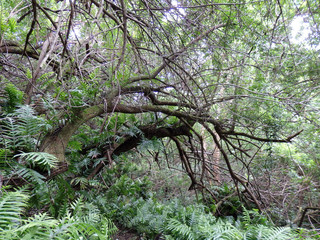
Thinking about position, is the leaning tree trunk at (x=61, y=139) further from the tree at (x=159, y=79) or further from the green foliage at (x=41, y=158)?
the green foliage at (x=41, y=158)

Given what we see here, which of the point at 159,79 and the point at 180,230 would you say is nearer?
the point at 159,79

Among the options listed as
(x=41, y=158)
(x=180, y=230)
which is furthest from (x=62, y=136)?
(x=180, y=230)

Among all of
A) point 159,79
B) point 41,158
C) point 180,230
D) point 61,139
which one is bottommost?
point 180,230

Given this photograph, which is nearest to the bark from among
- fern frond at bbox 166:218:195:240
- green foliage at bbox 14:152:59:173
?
green foliage at bbox 14:152:59:173

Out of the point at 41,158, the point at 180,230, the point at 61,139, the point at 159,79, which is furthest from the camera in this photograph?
the point at 180,230

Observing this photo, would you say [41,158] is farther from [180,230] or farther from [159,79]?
[180,230]

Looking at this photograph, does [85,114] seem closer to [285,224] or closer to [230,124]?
[230,124]

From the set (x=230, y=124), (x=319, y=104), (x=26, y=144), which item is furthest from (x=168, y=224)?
(x=319, y=104)

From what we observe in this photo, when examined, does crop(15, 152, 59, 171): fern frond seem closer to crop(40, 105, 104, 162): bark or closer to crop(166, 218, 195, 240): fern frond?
crop(40, 105, 104, 162): bark

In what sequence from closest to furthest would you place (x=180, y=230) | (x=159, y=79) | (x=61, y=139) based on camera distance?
(x=61, y=139)
(x=159, y=79)
(x=180, y=230)

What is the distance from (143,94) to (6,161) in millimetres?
1821

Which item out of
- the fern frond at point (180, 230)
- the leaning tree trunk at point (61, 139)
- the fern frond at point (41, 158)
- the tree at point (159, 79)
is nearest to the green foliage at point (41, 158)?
the fern frond at point (41, 158)

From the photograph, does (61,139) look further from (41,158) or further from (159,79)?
(159,79)

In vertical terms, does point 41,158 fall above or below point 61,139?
below
